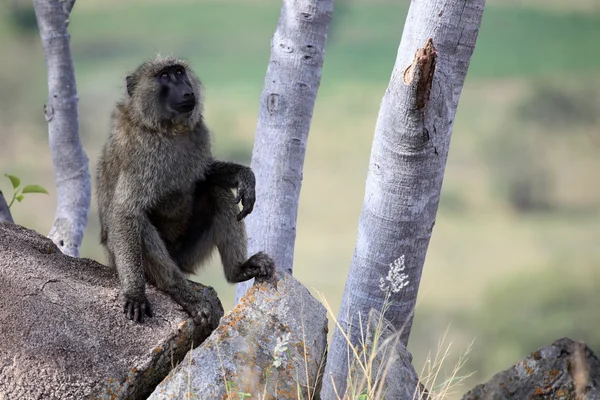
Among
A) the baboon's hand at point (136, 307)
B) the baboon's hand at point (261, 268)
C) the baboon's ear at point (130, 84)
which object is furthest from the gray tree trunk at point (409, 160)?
the baboon's ear at point (130, 84)

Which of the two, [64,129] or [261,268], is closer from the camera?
[261,268]

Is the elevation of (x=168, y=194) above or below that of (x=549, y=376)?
above

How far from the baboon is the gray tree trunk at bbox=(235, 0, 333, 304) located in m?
0.63

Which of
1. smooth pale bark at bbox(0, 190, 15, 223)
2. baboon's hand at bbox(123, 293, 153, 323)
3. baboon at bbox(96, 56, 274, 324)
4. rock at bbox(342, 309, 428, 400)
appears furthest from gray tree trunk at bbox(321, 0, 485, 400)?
smooth pale bark at bbox(0, 190, 15, 223)

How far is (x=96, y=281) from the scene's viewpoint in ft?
14.2

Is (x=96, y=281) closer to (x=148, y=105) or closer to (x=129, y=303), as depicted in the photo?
(x=129, y=303)

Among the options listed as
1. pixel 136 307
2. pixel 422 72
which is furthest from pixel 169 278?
pixel 422 72

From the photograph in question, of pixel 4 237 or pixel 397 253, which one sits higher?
pixel 397 253

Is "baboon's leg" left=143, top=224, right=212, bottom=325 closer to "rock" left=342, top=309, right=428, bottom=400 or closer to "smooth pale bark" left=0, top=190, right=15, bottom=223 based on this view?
"rock" left=342, top=309, right=428, bottom=400

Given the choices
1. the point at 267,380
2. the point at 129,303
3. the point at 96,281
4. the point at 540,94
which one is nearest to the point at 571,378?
the point at 267,380

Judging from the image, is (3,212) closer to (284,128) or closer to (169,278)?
(169,278)

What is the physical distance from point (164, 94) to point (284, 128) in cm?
99

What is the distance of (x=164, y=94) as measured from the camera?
4.50 meters

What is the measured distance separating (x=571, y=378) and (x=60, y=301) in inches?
107
